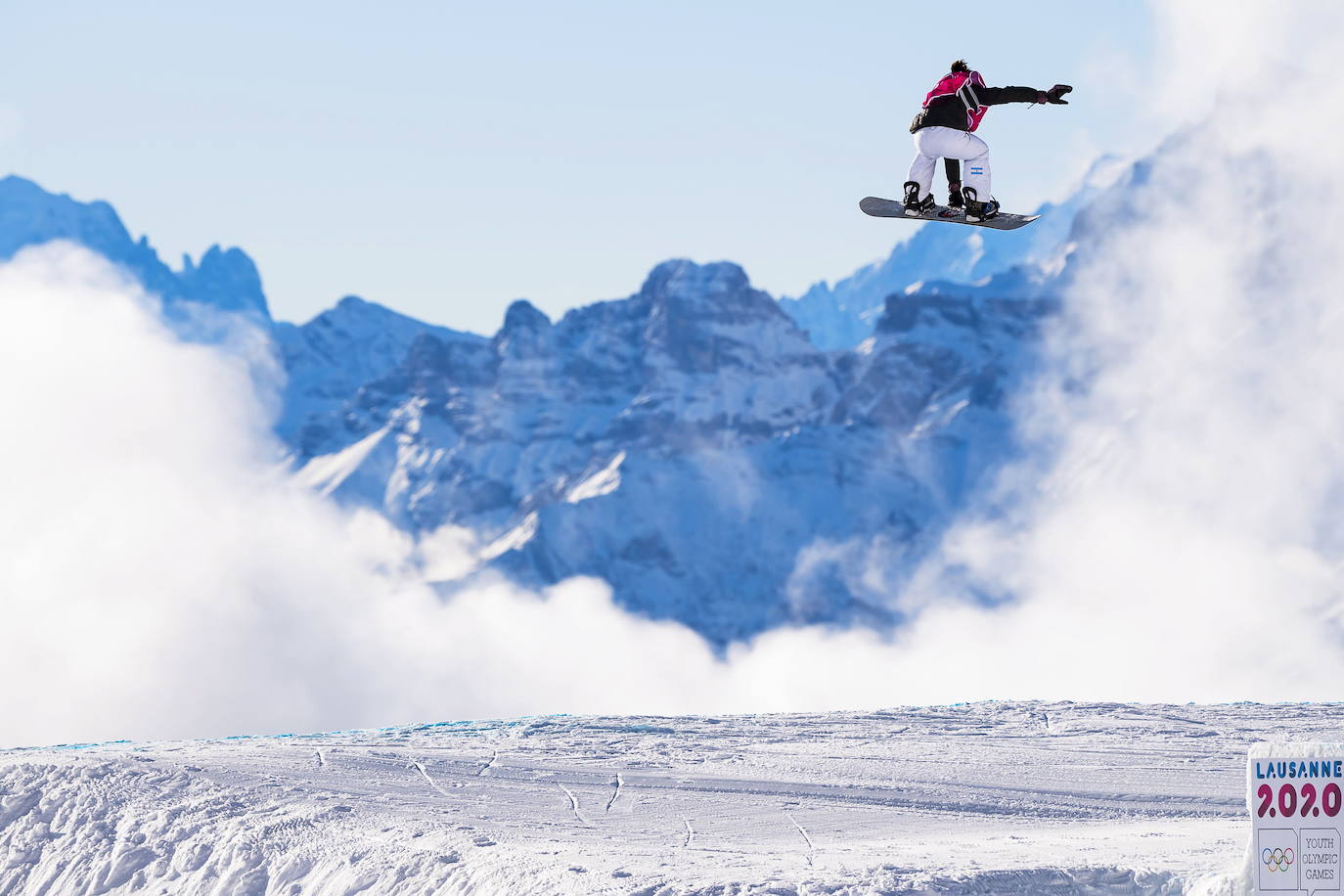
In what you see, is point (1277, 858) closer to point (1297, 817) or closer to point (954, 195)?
point (1297, 817)

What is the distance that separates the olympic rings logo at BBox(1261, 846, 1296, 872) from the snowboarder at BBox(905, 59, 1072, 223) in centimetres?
805

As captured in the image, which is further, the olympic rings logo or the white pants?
the white pants

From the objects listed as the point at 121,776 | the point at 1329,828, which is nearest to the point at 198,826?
the point at 121,776

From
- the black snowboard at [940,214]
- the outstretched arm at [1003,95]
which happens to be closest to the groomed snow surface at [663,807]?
the black snowboard at [940,214]

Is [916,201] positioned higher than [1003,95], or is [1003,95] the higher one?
[1003,95]

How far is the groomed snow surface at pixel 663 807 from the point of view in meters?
19.1

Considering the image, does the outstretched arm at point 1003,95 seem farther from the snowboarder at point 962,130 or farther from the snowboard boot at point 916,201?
the snowboard boot at point 916,201

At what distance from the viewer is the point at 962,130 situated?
19.2m

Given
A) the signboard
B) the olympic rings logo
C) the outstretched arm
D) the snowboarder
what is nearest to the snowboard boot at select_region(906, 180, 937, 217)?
the snowboarder

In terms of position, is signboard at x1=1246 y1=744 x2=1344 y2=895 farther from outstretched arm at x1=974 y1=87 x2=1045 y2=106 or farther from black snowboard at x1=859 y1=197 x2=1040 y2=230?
outstretched arm at x1=974 y1=87 x2=1045 y2=106

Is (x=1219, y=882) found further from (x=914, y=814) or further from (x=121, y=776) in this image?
(x=121, y=776)

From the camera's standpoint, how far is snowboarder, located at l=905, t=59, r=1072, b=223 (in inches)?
749

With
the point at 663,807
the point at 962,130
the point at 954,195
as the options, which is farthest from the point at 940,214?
the point at 663,807

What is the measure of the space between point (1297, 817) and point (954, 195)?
27.0 ft
